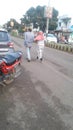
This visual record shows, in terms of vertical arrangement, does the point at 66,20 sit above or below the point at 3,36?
below

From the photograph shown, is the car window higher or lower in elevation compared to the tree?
higher

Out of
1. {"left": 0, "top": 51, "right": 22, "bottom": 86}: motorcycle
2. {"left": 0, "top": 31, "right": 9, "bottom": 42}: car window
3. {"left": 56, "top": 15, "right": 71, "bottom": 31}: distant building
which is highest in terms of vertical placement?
{"left": 0, "top": 31, "right": 9, "bottom": 42}: car window

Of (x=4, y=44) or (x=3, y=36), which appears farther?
(x=3, y=36)

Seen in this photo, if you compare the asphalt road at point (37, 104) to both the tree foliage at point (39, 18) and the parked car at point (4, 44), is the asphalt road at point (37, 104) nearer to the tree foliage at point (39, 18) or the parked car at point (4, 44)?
the parked car at point (4, 44)

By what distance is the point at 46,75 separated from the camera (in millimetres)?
9414

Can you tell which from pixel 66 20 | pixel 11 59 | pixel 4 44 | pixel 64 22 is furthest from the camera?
pixel 64 22

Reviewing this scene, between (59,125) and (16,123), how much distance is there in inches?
33.1

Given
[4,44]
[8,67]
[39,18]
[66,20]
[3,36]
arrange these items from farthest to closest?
[39,18]
[66,20]
[3,36]
[4,44]
[8,67]

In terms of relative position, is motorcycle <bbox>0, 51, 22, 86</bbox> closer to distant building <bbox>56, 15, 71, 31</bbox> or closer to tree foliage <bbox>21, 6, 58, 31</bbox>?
distant building <bbox>56, 15, 71, 31</bbox>

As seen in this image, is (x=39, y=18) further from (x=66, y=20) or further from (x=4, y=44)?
(x=4, y=44)

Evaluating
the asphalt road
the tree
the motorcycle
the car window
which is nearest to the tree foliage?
the tree

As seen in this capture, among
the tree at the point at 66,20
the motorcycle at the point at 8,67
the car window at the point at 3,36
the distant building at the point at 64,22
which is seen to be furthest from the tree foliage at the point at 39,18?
the motorcycle at the point at 8,67

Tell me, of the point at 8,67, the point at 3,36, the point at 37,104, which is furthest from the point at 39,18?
the point at 37,104

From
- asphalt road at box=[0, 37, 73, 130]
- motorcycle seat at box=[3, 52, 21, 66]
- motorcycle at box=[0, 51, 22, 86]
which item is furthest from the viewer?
motorcycle seat at box=[3, 52, 21, 66]
